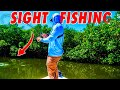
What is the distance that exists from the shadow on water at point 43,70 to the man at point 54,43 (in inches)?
5.2

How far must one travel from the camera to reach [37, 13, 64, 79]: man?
5.39m

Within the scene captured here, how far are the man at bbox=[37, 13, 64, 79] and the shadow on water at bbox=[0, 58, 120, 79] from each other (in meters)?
0.13

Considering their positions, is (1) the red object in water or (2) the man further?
(1) the red object in water

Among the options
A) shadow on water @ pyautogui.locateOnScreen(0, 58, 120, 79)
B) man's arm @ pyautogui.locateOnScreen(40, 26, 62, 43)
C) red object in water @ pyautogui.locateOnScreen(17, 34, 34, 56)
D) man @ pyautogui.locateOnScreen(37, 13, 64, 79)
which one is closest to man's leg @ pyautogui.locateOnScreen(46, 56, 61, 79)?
man @ pyautogui.locateOnScreen(37, 13, 64, 79)

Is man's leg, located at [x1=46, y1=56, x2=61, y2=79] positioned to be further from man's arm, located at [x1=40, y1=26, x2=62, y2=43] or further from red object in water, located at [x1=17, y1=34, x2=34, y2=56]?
red object in water, located at [x1=17, y1=34, x2=34, y2=56]

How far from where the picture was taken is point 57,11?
5.50m

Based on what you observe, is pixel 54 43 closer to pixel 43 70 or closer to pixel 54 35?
pixel 54 35

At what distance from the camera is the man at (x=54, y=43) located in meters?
5.39

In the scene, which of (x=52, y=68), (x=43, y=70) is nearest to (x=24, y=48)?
(x=43, y=70)

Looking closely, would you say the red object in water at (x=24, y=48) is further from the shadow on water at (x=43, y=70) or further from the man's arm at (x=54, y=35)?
the man's arm at (x=54, y=35)

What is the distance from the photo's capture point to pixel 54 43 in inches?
214

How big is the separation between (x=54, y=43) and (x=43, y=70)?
0.55 m

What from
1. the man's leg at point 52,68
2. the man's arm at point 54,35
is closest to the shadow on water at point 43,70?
the man's leg at point 52,68

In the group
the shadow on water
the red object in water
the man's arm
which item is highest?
the man's arm
